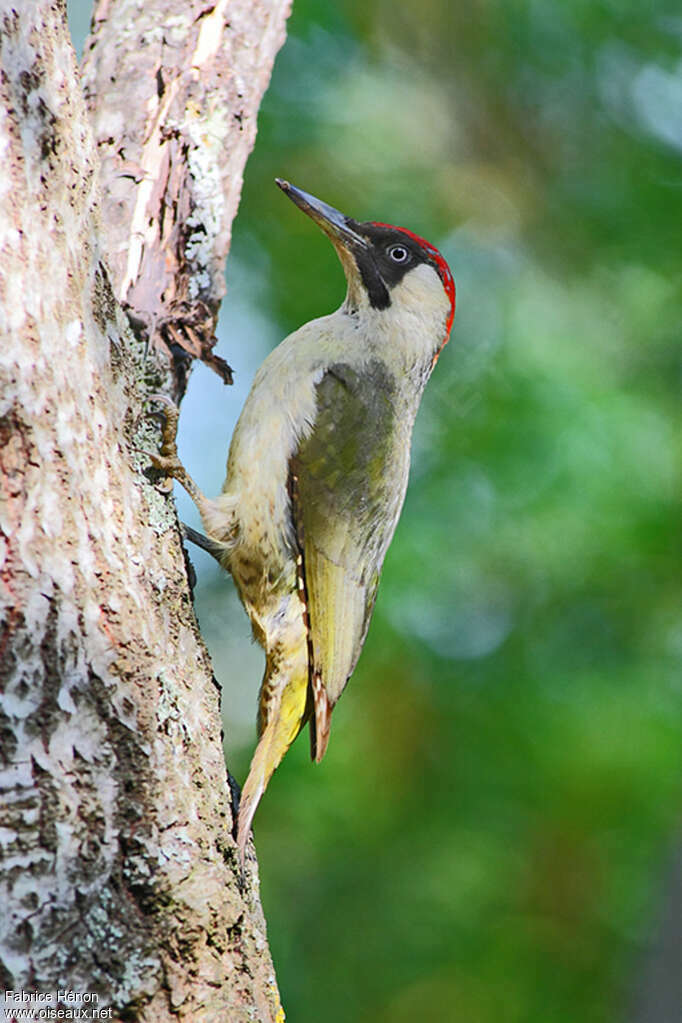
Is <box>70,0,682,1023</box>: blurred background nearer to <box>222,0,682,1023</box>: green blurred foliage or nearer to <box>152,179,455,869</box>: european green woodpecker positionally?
<box>222,0,682,1023</box>: green blurred foliage

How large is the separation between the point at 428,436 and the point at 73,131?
10.4 ft

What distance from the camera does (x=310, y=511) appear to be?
10.5 feet

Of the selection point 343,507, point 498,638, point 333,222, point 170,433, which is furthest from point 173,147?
point 498,638

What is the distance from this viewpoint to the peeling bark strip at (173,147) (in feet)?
8.90

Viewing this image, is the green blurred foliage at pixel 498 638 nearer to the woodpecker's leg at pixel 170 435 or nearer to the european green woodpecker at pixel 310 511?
the european green woodpecker at pixel 310 511

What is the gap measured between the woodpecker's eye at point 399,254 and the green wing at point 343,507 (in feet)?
1.84

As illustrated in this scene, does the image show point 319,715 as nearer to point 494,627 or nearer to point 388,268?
point 388,268

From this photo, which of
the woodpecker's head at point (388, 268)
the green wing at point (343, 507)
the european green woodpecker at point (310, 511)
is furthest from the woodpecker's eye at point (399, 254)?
the green wing at point (343, 507)

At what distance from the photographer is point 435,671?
16.1ft

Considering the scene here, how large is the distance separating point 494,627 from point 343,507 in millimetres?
2007

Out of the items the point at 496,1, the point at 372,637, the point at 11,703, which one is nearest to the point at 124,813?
the point at 11,703

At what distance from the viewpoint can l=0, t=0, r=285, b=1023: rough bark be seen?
1754 millimetres

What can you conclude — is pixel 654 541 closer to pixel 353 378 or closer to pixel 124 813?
pixel 353 378

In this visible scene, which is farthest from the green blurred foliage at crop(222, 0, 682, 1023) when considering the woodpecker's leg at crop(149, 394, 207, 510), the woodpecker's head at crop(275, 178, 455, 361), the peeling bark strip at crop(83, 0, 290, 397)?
the woodpecker's leg at crop(149, 394, 207, 510)
